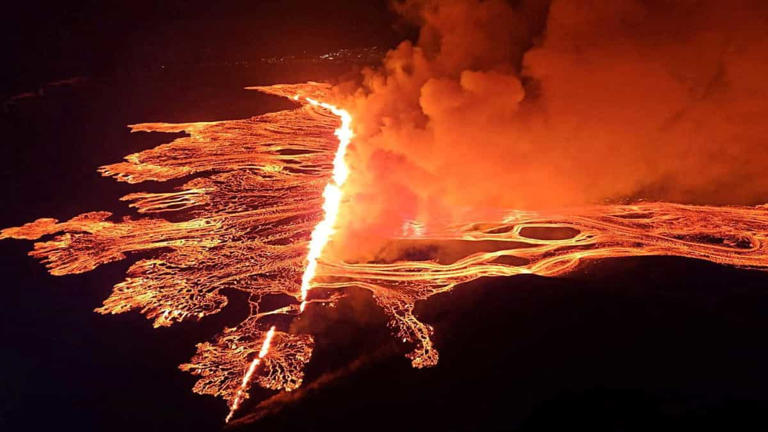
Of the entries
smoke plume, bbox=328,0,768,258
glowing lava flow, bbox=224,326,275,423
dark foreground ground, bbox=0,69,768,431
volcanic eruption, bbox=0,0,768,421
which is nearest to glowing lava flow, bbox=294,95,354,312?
volcanic eruption, bbox=0,0,768,421

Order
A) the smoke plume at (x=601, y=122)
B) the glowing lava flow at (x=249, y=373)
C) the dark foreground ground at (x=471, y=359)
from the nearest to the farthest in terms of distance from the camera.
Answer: the dark foreground ground at (x=471, y=359) < the glowing lava flow at (x=249, y=373) < the smoke plume at (x=601, y=122)

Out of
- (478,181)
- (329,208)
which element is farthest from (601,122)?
(329,208)

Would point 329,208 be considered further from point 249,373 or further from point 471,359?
point 471,359

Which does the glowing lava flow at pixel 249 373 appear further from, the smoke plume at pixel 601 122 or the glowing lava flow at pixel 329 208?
the smoke plume at pixel 601 122

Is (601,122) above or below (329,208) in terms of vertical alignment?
above

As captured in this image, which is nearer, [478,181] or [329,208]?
[329,208]

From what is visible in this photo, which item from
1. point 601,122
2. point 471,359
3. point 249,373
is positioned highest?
point 601,122

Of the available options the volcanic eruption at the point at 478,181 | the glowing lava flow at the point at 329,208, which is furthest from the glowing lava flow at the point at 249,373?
the glowing lava flow at the point at 329,208
